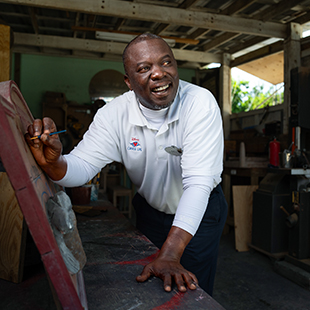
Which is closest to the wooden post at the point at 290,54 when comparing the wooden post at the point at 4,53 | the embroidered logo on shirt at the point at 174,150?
the embroidered logo on shirt at the point at 174,150

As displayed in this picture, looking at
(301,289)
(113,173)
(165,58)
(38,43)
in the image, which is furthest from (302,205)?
(38,43)

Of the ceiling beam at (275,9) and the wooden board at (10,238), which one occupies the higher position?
the ceiling beam at (275,9)

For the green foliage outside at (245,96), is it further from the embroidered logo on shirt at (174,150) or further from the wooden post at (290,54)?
the embroidered logo on shirt at (174,150)

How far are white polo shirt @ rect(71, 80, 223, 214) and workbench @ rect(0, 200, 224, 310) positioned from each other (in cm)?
27

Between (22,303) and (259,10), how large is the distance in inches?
183

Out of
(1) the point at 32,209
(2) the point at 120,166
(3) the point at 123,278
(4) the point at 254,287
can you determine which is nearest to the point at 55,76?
(2) the point at 120,166

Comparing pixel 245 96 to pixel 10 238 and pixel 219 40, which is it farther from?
pixel 10 238

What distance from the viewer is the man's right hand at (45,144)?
0.81 meters

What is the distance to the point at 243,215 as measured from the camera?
369 centimetres

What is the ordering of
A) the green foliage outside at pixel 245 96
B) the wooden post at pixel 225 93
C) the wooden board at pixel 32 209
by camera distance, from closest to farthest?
the wooden board at pixel 32 209 → the wooden post at pixel 225 93 → the green foliage outside at pixel 245 96

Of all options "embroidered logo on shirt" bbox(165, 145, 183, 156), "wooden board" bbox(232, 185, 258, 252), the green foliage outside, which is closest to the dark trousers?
"embroidered logo on shirt" bbox(165, 145, 183, 156)

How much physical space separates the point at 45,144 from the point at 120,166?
4720mm

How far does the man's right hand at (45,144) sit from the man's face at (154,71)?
551 millimetres

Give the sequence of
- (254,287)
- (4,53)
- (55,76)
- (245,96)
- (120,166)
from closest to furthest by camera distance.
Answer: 1. (4,53)
2. (254,287)
3. (120,166)
4. (55,76)
5. (245,96)
